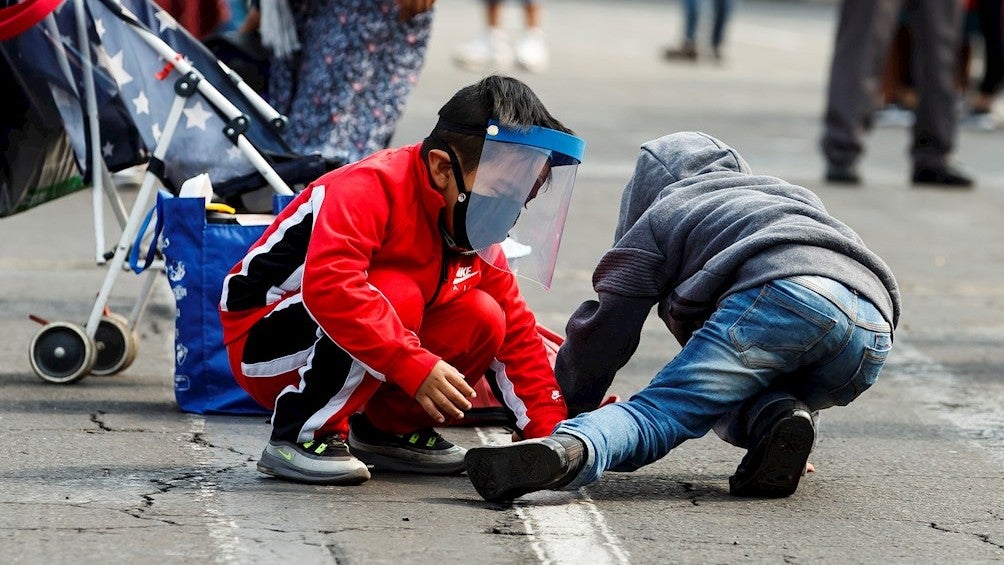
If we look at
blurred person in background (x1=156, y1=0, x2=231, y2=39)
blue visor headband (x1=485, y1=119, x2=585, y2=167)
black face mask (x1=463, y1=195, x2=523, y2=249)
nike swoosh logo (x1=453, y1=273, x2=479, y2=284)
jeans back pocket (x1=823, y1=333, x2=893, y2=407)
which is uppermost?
blurred person in background (x1=156, y1=0, x2=231, y2=39)

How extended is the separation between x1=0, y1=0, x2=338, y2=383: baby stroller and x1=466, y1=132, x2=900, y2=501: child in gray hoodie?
1.05 metres

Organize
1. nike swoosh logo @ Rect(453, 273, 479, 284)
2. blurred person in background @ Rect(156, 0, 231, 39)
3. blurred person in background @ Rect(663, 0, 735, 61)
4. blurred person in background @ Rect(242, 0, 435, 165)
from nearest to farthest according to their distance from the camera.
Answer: nike swoosh logo @ Rect(453, 273, 479, 284)
blurred person in background @ Rect(156, 0, 231, 39)
blurred person in background @ Rect(242, 0, 435, 165)
blurred person in background @ Rect(663, 0, 735, 61)

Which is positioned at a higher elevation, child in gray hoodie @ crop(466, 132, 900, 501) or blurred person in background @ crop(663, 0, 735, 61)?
child in gray hoodie @ crop(466, 132, 900, 501)

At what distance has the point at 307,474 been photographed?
365 cm

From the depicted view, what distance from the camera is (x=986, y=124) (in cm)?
1283

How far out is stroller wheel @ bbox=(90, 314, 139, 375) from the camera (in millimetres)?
4605

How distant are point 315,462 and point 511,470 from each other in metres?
0.46

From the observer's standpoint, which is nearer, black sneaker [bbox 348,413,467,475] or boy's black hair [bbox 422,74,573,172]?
boy's black hair [bbox 422,74,573,172]

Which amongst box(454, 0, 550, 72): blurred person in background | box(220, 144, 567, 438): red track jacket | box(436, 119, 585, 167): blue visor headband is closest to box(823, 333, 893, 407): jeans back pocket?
box(220, 144, 567, 438): red track jacket

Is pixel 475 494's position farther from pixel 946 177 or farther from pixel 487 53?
pixel 487 53

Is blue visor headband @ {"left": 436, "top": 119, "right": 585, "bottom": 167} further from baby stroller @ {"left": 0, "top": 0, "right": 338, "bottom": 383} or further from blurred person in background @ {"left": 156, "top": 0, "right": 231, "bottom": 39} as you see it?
blurred person in background @ {"left": 156, "top": 0, "right": 231, "bottom": 39}

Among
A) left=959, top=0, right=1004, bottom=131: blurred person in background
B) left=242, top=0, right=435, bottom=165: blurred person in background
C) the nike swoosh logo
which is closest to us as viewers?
the nike swoosh logo

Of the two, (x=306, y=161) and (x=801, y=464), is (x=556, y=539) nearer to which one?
(x=801, y=464)

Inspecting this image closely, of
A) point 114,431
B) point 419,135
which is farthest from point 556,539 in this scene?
point 419,135
